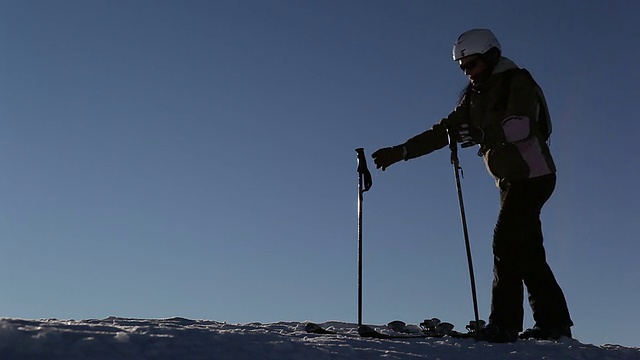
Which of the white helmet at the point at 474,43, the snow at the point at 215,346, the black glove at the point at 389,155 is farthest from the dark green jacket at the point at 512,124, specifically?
the snow at the point at 215,346

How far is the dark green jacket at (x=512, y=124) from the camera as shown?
23.5 feet

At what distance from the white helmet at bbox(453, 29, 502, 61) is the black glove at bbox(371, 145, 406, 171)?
109 cm

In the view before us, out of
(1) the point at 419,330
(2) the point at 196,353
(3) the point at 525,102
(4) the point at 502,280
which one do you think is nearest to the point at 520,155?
(3) the point at 525,102

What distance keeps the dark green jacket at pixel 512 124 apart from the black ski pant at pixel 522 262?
0.14 metres

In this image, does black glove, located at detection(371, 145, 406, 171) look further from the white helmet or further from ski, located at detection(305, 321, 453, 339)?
ski, located at detection(305, 321, 453, 339)

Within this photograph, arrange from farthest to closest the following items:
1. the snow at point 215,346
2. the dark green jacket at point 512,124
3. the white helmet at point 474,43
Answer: the white helmet at point 474,43, the dark green jacket at point 512,124, the snow at point 215,346

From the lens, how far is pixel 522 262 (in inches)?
290

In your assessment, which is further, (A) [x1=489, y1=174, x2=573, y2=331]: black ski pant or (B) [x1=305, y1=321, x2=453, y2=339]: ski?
(A) [x1=489, y1=174, x2=573, y2=331]: black ski pant

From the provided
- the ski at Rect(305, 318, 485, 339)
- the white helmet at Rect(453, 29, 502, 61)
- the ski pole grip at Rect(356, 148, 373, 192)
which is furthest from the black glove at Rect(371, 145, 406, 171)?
the ski at Rect(305, 318, 485, 339)

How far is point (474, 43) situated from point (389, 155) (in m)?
1.41

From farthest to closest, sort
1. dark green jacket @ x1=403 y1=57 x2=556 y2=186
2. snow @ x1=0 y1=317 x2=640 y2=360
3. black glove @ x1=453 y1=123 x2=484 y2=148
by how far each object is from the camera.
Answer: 1. black glove @ x1=453 y1=123 x2=484 y2=148
2. dark green jacket @ x1=403 y1=57 x2=556 y2=186
3. snow @ x1=0 y1=317 x2=640 y2=360

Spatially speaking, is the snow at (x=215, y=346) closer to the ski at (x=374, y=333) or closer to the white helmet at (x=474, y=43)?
the ski at (x=374, y=333)

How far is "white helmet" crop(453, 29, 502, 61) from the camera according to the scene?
7.43m

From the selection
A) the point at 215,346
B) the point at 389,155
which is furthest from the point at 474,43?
the point at 215,346
